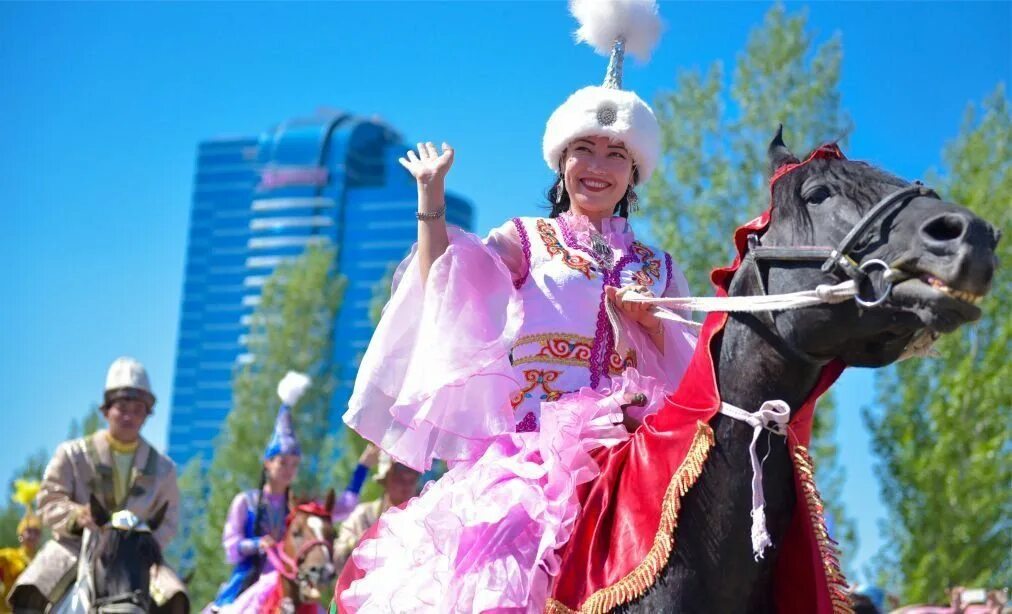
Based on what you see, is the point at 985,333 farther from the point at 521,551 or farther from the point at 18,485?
the point at 521,551

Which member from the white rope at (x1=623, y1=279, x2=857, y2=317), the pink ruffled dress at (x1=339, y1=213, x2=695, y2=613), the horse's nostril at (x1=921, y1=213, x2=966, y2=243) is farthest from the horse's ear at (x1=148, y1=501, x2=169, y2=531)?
the horse's nostril at (x1=921, y1=213, x2=966, y2=243)

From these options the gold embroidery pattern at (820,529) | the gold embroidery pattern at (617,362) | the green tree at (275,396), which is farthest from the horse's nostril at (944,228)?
the green tree at (275,396)

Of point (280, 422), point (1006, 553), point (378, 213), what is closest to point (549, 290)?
point (280, 422)

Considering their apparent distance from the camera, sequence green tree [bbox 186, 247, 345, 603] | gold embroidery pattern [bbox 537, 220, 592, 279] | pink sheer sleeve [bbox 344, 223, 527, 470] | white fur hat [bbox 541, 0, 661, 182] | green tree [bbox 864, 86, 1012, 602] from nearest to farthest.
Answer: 1. pink sheer sleeve [bbox 344, 223, 527, 470]
2. gold embroidery pattern [bbox 537, 220, 592, 279]
3. white fur hat [bbox 541, 0, 661, 182]
4. green tree [bbox 864, 86, 1012, 602]
5. green tree [bbox 186, 247, 345, 603]

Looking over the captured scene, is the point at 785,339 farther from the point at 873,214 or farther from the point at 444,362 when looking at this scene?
the point at 444,362

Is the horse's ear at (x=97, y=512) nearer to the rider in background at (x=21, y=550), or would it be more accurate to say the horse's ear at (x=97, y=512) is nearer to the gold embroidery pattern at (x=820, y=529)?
the rider in background at (x=21, y=550)

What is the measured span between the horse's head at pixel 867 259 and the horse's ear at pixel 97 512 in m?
5.95

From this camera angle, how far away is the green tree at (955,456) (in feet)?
62.8

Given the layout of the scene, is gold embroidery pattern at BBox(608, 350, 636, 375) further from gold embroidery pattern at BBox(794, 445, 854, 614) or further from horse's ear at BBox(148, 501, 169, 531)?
horse's ear at BBox(148, 501, 169, 531)

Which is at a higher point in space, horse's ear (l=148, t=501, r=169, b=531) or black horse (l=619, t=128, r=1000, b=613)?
black horse (l=619, t=128, r=1000, b=613)

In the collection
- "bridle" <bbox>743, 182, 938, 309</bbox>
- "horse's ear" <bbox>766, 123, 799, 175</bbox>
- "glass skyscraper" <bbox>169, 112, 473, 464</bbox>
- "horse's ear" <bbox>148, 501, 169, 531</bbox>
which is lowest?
"horse's ear" <bbox>148, 501, 169, 531</bbox>

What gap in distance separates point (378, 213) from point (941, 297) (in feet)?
324

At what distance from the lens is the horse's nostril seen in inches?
107

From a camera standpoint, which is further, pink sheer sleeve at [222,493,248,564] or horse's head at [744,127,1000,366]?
pink sheer sleeve at [222,493,248,564]
